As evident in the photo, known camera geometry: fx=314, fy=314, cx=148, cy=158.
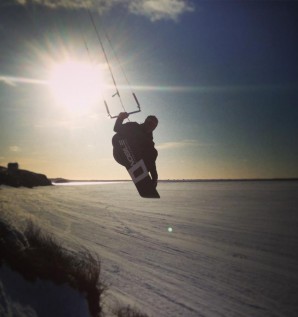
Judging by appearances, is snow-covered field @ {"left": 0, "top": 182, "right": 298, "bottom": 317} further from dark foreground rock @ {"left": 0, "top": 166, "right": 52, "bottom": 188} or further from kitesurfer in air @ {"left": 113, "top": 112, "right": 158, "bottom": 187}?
dark foreground rock @ {"left": 0, "top": 166, "right": 52, "bottom": 188}

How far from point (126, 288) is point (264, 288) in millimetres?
3617

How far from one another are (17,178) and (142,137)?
60.1 meters

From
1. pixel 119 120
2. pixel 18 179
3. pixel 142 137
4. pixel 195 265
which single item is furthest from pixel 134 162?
pixel 18 179

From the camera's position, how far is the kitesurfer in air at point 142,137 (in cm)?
725

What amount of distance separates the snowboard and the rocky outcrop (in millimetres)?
55683

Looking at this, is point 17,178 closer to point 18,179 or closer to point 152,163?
point 18,179

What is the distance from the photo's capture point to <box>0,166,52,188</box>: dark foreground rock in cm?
5869

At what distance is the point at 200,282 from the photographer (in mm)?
8391

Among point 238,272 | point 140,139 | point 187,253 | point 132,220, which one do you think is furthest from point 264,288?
point 132,220

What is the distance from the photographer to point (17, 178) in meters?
61.5

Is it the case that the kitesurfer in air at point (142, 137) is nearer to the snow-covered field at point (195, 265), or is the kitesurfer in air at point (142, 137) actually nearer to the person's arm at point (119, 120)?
the person's arm at point (119, 120)

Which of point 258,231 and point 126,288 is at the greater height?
point 258,231

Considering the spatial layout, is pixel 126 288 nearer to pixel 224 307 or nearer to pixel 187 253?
pixel 224 307

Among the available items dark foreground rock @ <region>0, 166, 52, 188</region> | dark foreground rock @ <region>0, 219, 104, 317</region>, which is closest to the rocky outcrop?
dark foreground rock @ <region>0, 166, 52, 188</region>
